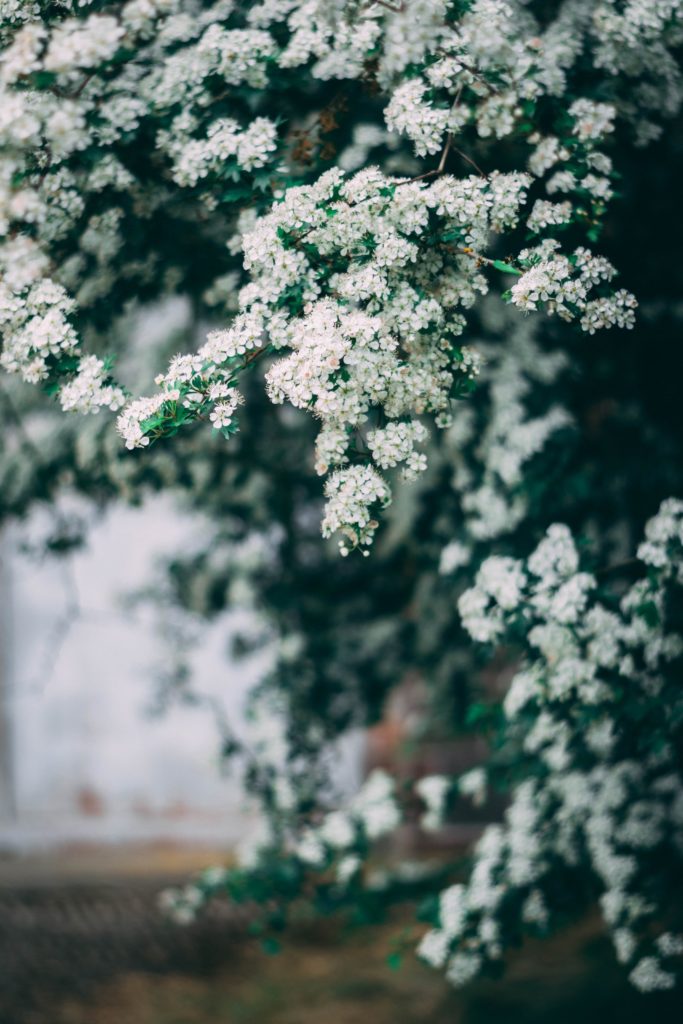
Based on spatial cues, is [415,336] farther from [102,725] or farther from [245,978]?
[102,725]

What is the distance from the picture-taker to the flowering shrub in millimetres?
2242

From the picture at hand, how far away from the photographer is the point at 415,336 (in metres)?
2.21

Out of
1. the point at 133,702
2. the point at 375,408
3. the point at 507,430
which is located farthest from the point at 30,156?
the point at 133,702

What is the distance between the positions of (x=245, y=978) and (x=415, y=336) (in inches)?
182

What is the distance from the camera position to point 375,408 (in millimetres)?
2430

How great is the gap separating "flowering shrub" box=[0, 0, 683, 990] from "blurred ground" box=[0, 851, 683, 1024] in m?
1.35

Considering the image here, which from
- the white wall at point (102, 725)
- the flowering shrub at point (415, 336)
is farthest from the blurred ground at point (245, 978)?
the flowering shrub at point (415, 336)

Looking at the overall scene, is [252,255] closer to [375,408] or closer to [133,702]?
[375,408]

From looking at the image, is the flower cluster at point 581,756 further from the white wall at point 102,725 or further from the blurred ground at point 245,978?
the white wall at point 102,725

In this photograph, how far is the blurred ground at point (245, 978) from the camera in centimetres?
498

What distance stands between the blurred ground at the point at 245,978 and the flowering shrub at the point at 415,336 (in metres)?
1.35

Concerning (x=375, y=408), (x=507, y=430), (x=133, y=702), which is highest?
(x=375, y=408)

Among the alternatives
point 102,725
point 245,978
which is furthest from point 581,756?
point 102,725

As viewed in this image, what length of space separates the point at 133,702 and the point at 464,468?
15.6 feet
